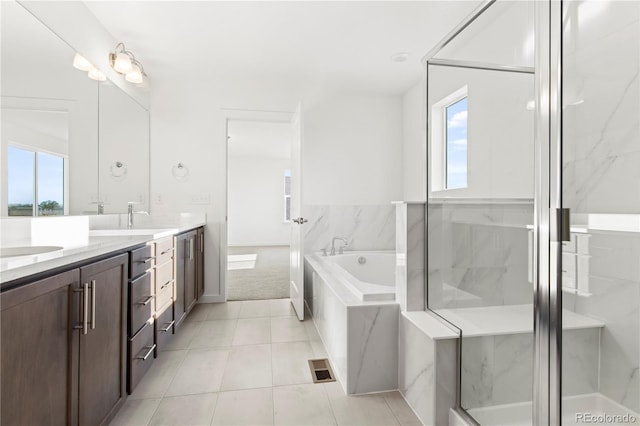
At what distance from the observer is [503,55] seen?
1352 millimetres

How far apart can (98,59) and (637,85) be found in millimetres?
3104

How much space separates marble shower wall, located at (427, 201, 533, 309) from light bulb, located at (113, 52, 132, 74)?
2636mm

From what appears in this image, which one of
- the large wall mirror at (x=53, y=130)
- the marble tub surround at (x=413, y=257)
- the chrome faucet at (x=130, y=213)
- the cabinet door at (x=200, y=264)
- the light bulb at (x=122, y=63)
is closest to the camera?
the large wall mirror at (x=53, y=130)

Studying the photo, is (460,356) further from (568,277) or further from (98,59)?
(98,59)

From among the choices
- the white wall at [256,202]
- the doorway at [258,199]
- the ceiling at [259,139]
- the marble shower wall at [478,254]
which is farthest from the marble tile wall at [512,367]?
the white wall at [256,202]

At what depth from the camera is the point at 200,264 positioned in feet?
9.98

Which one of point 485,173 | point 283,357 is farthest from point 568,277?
point 283,357

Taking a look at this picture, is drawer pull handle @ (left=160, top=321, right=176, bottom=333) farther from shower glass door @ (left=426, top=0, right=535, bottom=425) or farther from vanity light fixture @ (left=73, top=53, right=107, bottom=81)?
vanity light fixture @ (left=73, top=53, right=107, bottom=81)

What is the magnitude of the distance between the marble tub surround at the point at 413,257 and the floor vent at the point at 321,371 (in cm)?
62

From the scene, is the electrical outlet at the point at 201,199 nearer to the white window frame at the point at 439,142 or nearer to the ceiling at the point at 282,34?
the ceiling at the point at 282,34

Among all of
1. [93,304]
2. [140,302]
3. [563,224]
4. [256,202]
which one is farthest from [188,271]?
[256,202]

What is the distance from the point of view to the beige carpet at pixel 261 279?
3502 mm

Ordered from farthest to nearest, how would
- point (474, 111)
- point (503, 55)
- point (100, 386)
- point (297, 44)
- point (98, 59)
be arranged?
1. point (297, 44)
2. point (98, 59)
3. point (474, 111)
4. point (503, 55)
5. point (100, 386)

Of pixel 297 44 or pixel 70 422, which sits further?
pixel 297 44
